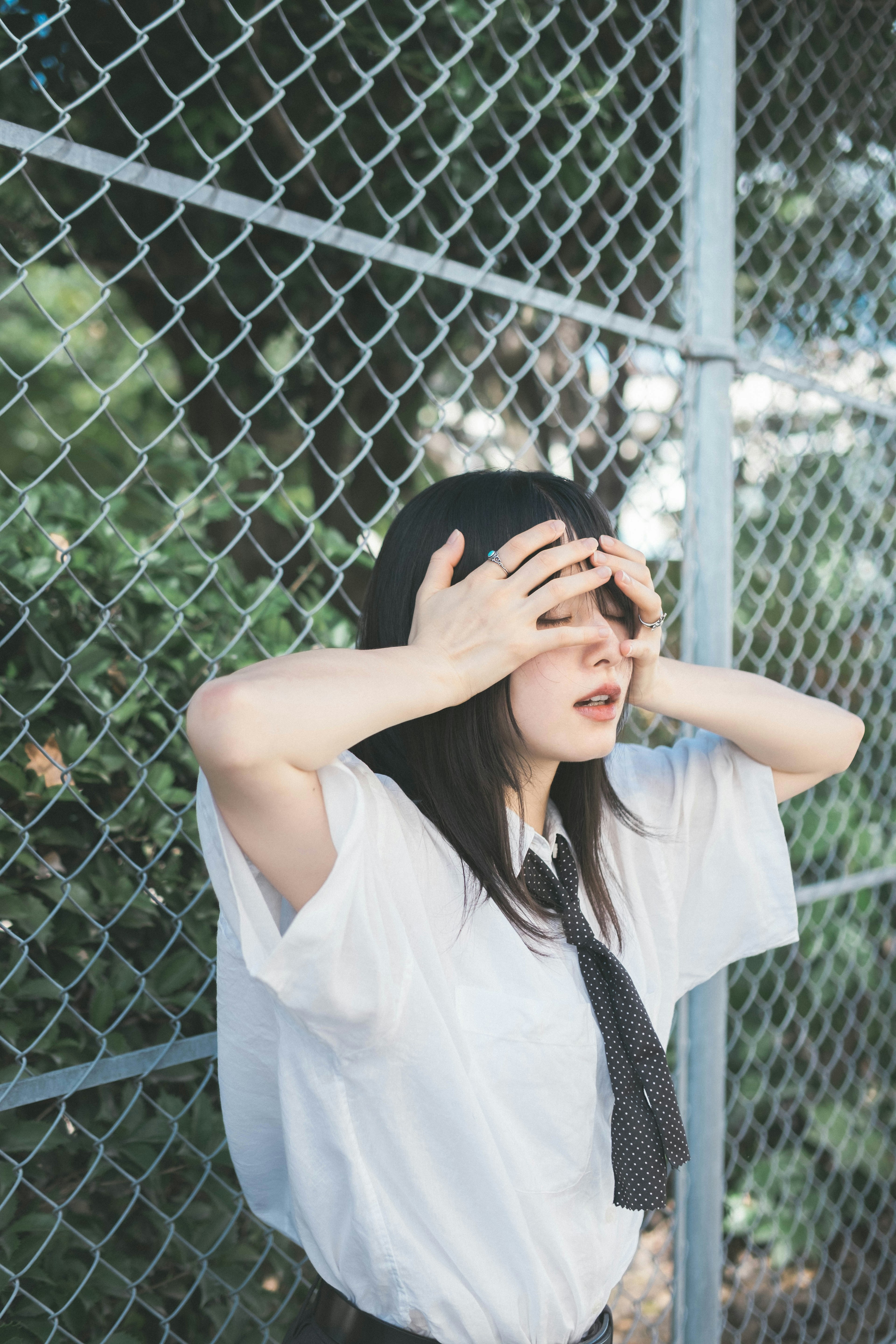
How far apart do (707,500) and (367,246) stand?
819 millimetres

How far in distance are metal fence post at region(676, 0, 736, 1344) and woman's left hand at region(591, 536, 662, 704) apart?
65 centimetres

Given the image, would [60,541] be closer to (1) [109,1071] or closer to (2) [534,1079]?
(1) [109,1071]

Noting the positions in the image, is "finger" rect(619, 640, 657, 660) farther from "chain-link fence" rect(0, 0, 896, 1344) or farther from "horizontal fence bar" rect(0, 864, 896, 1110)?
"horizontal fence bar" rect(0, 864, 896, 1110)

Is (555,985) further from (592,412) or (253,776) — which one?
(592,412)

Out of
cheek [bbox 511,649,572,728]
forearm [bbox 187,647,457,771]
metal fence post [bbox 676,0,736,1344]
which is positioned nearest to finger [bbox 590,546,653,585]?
cheek [bbox 511,649,572,728]

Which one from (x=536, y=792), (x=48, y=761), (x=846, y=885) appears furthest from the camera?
(x=846, y=885)

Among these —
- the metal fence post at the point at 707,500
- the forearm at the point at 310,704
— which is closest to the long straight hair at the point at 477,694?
the forearm at the point at 310,704

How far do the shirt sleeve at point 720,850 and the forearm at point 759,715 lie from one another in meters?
0.06

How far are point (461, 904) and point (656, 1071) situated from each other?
1.12ft

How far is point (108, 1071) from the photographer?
1531 millimetres

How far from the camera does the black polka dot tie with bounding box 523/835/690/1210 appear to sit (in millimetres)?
1300

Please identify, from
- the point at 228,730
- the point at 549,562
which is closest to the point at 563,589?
the point at 549,562

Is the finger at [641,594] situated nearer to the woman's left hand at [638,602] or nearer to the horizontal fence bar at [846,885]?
the woman's left hand at [638,602]

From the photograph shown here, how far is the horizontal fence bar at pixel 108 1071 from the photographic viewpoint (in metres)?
1.44
